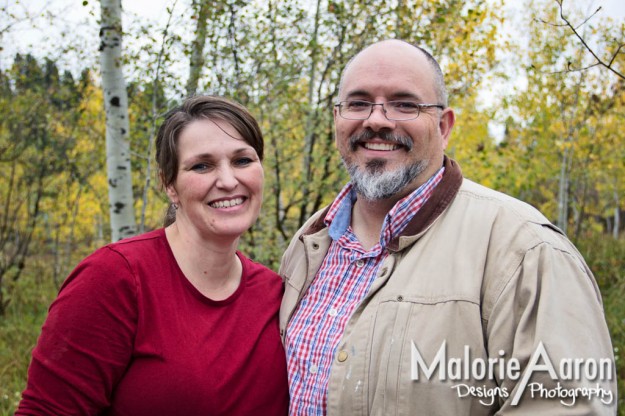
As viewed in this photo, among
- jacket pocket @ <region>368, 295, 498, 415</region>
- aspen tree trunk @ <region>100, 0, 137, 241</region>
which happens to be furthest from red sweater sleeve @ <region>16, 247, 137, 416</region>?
aspen tree trunk @ <region>100, 0, 137, 241</region>

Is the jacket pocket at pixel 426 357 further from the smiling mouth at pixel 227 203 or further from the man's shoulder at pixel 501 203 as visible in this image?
the smiling mouth at pixel 227 203

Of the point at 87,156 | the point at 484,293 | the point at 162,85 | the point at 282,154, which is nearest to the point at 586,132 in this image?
the point at 282,154

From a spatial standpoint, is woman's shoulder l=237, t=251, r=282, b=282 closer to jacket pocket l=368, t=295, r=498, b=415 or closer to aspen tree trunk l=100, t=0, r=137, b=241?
jacket pocket l=368, t=295, r=498, b=415

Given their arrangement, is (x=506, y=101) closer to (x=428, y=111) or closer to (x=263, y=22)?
(x=263, y=22)

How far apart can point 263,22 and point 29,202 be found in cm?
599

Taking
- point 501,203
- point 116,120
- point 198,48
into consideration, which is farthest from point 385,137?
point 198,48

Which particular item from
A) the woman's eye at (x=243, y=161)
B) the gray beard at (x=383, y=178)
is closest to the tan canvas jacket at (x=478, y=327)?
the gray beard at (x=383, y=178)

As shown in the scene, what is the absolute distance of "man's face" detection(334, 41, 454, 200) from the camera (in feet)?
8.43

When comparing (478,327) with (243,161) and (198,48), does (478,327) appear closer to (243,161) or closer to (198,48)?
(243,161)

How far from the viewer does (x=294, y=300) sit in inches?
102

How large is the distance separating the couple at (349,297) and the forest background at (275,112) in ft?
3.23

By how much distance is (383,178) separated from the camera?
255cm

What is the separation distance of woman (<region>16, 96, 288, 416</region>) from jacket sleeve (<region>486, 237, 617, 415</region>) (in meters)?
1.04

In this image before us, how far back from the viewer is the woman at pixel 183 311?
209 cm
